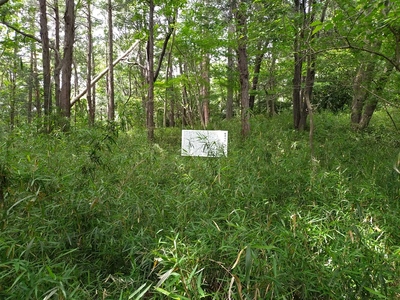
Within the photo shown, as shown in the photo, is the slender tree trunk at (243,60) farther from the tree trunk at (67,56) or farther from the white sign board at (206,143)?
the tree trunk at (67,56)

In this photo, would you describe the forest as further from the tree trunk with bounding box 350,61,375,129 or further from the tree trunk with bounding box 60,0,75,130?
the tree trunk with bounding box 60,0,75,130

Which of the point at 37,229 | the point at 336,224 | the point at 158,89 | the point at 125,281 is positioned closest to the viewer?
the point at 125,281

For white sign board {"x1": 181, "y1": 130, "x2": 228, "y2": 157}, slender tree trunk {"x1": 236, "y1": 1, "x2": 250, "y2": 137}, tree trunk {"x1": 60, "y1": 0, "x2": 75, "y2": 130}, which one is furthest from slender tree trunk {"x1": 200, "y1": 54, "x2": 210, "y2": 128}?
white sign board {"x1": 181, "y1": 130, "x2": 228, "y2": 157}

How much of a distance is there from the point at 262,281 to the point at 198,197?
1.19m

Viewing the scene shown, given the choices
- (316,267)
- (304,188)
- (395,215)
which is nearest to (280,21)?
(304,188)

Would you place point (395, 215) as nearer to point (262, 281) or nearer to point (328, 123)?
point (262, 281)

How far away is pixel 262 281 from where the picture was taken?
159 cm

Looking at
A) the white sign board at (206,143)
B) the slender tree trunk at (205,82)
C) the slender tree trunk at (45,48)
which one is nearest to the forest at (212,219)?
the white sign board at (206,143)

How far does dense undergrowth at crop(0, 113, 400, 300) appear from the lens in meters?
1.58

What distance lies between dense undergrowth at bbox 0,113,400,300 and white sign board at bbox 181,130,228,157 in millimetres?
186

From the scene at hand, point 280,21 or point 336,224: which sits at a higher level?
point 280,21

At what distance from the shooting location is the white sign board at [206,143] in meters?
3.72

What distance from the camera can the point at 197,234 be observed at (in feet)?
6.86

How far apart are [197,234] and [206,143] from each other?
69.0 inches
